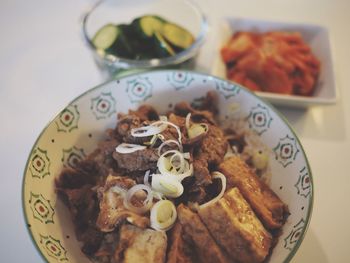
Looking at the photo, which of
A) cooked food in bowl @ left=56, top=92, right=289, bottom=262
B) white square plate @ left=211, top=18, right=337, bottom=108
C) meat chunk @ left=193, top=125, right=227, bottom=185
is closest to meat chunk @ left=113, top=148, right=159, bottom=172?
cooked food in bowl @ left=56, top=92, right=289, bottom=262

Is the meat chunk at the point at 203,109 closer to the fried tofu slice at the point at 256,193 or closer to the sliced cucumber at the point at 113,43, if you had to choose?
the fried tofu slice at the point at 256,193

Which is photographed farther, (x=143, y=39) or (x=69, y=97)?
(x=69, y=97)

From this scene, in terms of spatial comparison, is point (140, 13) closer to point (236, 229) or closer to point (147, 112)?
point (147, 112)

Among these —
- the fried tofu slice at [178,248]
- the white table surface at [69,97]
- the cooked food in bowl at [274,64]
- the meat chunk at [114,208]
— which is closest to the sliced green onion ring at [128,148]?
the meat chunk at [114,208]

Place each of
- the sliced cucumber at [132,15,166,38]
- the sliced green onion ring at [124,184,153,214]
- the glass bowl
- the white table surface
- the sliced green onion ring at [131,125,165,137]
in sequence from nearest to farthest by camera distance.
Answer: the sliced green onion ring at [124,184,153,214]
the sliced green onion ring at [131,125,165,137]
the white table surface
the glass bowl
the sliced cucumber at [132,15,166,38]

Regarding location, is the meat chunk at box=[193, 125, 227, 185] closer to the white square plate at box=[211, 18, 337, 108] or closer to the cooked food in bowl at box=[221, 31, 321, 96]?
the white square plate at box=[211, 18, 337, 108]

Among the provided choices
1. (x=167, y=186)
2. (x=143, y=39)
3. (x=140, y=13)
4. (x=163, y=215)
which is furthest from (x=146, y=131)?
(x=140, y=13)

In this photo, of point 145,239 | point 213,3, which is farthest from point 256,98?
point 213,3
